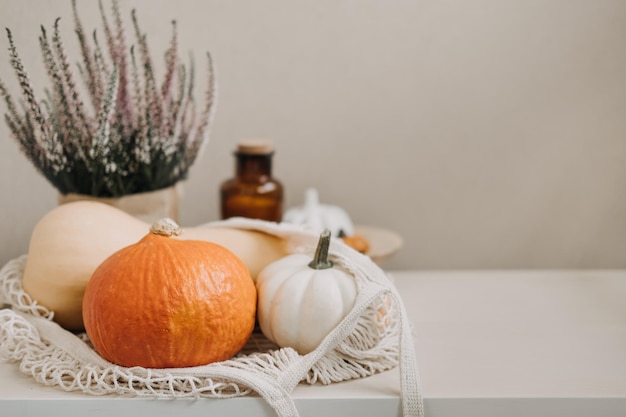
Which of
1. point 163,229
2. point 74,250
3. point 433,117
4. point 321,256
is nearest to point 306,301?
point 321,256

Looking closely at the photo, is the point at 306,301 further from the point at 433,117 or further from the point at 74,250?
the point at 433,117

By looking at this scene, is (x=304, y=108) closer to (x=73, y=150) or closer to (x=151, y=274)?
(x=73, y=150)

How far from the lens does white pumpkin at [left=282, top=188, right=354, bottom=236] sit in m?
1.05

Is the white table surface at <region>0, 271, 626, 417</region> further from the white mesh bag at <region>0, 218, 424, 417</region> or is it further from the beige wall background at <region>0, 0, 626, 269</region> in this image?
the beige wall background at <region>0, 0, 626, 269</region>

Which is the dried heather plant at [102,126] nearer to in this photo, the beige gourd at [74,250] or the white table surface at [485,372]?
the beige gourd at [74,250]

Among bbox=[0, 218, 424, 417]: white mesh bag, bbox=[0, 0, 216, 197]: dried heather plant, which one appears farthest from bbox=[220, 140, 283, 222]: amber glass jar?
bbox=[0, 218, 424, 417]: white mesh bag

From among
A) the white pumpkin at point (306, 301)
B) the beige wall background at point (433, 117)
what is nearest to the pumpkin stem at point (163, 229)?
the white pumpkin at point (306, 301)

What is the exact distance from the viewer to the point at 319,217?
1.06 meters

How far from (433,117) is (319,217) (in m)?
0.32

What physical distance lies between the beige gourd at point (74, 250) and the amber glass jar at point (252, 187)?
0.64ft

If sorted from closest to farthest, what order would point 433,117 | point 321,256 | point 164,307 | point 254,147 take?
point 164,307, point 321,256, point 254,147, point 433,117

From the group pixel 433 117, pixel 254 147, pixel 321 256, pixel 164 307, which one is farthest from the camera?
pixel 433 117

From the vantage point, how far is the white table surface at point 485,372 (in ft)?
2.17

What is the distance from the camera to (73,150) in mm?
877
